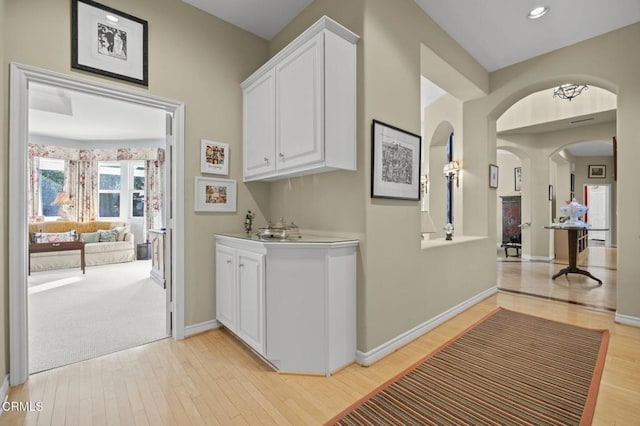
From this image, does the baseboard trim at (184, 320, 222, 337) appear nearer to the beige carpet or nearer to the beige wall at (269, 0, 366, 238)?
the beige carpet

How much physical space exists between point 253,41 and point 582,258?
844cm

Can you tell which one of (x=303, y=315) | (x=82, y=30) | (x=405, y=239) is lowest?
(x=303, y=315)

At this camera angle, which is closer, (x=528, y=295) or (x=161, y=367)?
(x=161, y=367)

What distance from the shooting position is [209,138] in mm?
2828

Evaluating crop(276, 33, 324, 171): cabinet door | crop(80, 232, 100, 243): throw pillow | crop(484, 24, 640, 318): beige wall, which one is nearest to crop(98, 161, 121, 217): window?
crop(80, 232, 100, 243): throw pillow

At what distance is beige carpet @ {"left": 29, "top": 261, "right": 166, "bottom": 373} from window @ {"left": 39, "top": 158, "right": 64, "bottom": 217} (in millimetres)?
2383

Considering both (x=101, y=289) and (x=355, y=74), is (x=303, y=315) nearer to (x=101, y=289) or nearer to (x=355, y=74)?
(x=355, y=74)

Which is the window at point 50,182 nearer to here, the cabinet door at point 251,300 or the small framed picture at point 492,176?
the cabinet door at point 251,300

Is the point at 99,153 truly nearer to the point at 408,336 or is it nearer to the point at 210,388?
the point at 210,388

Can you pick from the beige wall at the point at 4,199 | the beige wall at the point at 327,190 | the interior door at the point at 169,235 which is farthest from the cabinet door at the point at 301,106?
the beige wall at the point at 4,199

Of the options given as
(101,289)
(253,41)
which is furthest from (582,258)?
(101,289)

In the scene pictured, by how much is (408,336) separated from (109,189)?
8264 mm

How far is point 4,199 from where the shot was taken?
1.90 metres

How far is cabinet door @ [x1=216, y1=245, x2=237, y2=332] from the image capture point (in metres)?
2.53
